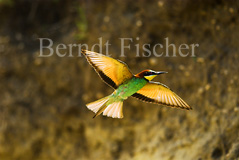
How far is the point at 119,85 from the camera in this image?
1088 mm

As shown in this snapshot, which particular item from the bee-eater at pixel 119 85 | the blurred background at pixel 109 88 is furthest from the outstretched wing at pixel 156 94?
the blurred background at pixel 109 88

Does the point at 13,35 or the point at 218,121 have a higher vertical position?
the point at 13,35

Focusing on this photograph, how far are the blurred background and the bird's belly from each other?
1.33 metres

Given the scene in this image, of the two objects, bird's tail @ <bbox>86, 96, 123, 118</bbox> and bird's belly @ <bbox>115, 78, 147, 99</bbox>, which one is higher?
bird's belly @ <bbox>115, 78, 147, 99</bbox>

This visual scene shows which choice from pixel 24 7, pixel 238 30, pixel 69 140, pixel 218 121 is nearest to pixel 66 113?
pixel 69 140

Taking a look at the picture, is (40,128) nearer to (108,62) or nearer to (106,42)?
(106,42)

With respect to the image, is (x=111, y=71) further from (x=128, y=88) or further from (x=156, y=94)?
(x=156, y=94)

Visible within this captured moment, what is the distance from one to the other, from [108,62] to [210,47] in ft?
5.52

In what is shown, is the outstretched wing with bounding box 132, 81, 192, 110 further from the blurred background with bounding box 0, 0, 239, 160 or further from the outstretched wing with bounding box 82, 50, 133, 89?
the blurred background with bounding box 0, 0, 239, 160

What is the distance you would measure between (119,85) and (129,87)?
0.03 meters

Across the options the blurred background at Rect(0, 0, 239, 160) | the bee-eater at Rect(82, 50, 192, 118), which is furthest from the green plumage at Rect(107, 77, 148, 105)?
the blurred background at Rect(0, 0, 239, 160)

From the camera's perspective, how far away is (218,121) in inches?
95.3

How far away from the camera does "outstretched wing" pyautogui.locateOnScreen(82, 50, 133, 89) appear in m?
1.04

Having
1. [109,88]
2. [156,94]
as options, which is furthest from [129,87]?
[109,88]
